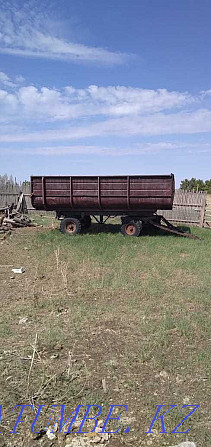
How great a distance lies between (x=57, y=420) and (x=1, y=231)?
10572 millimetres

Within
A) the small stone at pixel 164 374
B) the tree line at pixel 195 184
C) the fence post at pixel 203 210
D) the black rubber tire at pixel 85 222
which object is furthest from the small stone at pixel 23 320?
the tree line at pixel 195 184

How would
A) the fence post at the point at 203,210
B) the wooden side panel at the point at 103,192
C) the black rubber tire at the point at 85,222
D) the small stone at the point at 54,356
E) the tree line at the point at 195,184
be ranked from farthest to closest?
the tree line at the point at 195,184 → the fence post at the point at 203,210 → the black rubber tire at the point at 85,222 → the wooden side panel at the point at 103,192 → the small stone at the point at 54,356

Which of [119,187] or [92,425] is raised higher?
[119,187]

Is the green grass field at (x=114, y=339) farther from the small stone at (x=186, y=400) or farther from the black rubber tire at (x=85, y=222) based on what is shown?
the black rubber tire at (x=85, y=222)

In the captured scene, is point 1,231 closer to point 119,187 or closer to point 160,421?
point 119,187

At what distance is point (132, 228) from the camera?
12414 mm

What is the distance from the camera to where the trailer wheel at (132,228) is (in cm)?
1223

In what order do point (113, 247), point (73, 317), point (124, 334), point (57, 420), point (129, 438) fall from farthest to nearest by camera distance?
point (113, 247)
point (73, 317)
point (124, 334)
point (57, 420)
point (129, 438)

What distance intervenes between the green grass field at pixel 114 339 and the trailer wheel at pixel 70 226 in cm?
406

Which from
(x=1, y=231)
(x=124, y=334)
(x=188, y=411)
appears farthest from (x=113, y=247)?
(x=188, y=411)

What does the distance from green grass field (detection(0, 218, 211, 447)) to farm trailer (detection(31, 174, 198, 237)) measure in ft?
12.9

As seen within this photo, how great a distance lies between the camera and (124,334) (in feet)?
14.7

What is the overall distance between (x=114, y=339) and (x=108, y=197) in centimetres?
844

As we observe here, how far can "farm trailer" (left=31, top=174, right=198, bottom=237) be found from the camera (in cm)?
1209
